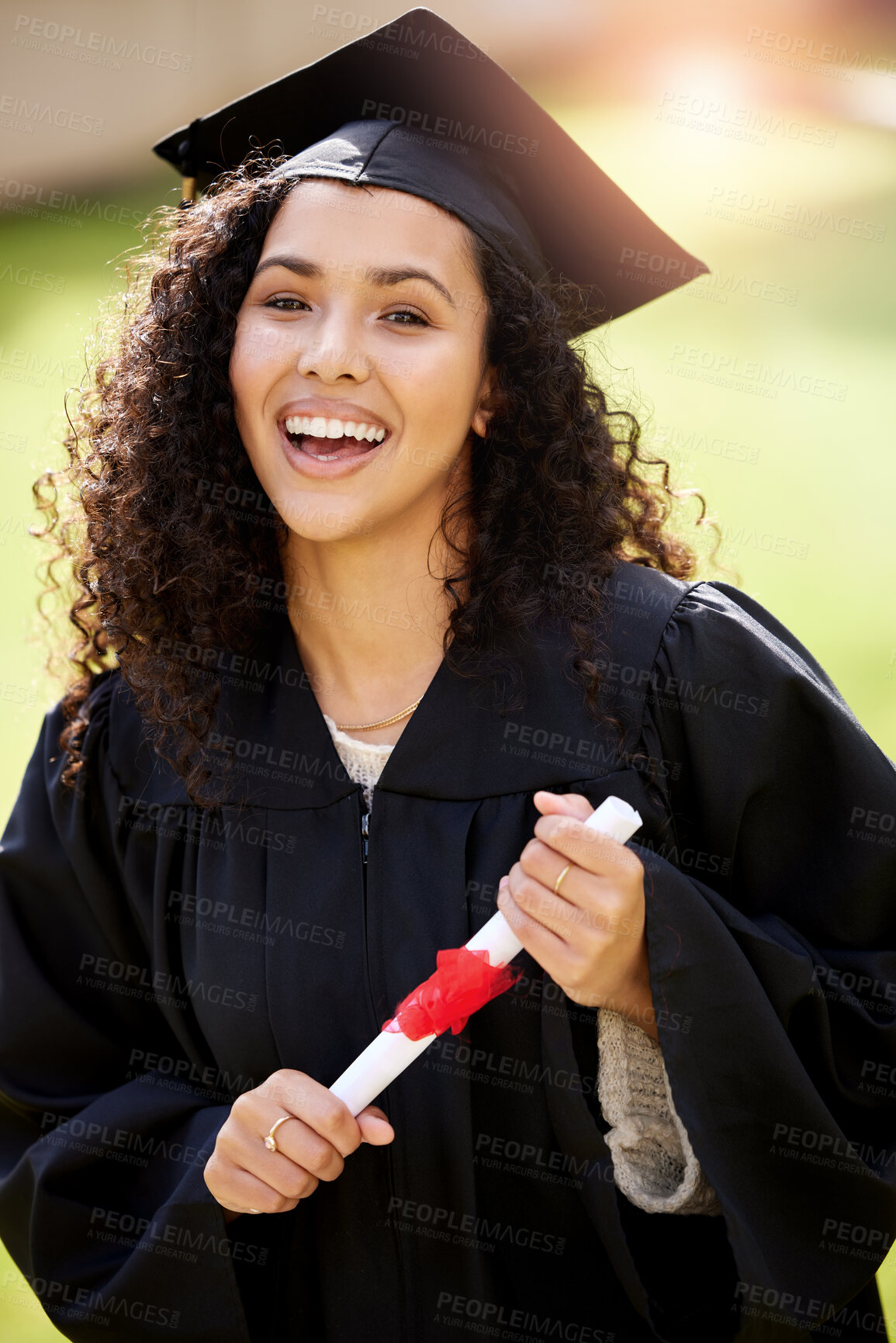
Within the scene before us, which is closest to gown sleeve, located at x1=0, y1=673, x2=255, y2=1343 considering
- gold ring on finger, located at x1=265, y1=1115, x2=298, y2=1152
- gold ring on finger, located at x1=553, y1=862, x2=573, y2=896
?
gold ring on finger, located at x1=265, y1=1115, x2=298, y2=1152

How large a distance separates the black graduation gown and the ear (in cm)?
40

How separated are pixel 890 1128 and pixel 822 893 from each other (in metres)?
0.39

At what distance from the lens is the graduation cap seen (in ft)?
6.42

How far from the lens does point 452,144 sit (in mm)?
2016

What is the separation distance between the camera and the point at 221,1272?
1857 mm

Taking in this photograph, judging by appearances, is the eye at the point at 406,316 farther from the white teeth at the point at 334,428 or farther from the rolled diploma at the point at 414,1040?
the rolled diploma at the point at 414,1040

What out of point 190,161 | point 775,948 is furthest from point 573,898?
point 190,161

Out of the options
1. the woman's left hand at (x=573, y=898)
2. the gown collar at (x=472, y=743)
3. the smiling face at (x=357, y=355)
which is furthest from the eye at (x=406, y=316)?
the woman's left hand at (x=573, y=898)

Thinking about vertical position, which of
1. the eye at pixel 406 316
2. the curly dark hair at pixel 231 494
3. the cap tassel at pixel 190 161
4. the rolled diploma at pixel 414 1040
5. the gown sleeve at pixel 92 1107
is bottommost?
the gown sleeve at pixel 92 1107

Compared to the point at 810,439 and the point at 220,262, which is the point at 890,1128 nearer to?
the point at 220,262

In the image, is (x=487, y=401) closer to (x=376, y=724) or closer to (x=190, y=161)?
(x=376, y=724)

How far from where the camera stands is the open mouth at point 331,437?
6.12 ft

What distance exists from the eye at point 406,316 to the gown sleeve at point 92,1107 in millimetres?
990

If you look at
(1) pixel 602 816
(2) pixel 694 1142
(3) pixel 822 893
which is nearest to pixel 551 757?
(1) pixel 602 816
